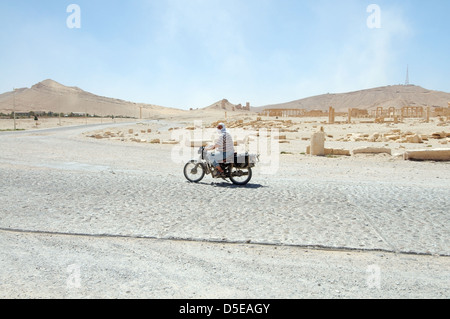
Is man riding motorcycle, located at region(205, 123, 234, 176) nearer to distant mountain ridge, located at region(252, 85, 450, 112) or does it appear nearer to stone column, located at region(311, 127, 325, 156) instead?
stone column, located at region(311, 127, 325, 156)

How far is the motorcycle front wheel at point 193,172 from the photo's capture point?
10156 millimetres

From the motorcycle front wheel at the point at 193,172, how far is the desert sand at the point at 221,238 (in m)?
0.25

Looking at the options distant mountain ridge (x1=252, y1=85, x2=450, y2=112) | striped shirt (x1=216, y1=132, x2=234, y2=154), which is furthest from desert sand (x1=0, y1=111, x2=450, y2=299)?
distant mountain ridge (x1=252, y1=85, x2=450, y2=112)

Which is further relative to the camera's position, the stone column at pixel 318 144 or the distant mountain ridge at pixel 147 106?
the distant mountain ridge at pixel 147 106

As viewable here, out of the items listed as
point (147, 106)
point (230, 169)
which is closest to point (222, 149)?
point (230, 169)

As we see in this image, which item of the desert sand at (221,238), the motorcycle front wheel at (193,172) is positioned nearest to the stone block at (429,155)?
the desert sand at (221,238)

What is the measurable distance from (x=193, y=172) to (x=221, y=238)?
15.3ft

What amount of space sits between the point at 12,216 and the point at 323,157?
43.4 feet

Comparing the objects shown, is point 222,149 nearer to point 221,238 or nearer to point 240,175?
point 240,175

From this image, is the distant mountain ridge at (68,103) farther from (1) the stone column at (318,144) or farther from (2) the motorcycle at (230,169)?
(2) the motorcycle at (230,169)

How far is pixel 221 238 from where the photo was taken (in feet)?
18.4

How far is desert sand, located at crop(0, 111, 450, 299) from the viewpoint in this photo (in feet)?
13.3
